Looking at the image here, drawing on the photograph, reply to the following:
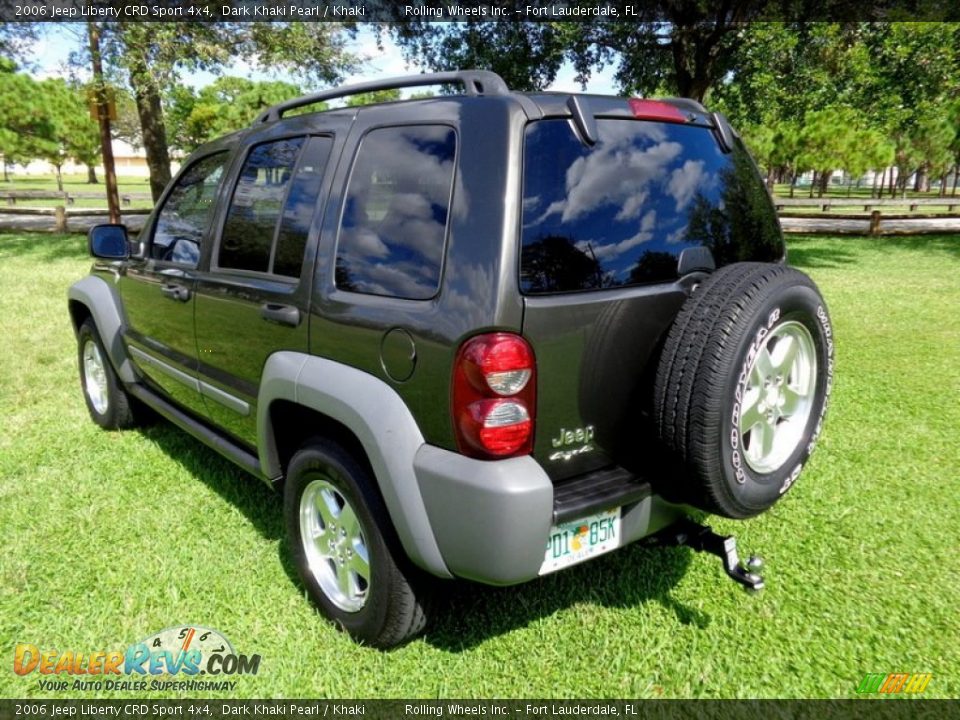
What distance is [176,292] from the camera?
338 cm

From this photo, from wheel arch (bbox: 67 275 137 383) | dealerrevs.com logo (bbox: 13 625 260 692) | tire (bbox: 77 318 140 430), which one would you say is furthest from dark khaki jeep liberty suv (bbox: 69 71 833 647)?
tire (bbox: 77 318 140 430)

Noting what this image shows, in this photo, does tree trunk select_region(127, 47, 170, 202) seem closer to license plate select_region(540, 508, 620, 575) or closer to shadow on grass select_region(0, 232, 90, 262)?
shadow on grass select_region(0, 232, 90, 262)

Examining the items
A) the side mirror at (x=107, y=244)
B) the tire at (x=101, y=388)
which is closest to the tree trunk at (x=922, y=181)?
the tire at (x=101, y=388)

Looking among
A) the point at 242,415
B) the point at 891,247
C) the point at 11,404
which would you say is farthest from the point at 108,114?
the point at 891,247

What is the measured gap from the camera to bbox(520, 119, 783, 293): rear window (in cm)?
209

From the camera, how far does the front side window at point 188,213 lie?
3.32 metres

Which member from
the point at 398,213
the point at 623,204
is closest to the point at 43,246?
the point at 398,213

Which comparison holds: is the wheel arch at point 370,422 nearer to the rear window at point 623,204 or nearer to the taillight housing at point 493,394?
the taillight housing at point 493,394

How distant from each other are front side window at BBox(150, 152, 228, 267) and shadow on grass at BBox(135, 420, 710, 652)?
144 cm

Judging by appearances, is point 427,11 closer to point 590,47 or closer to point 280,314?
point 590,47

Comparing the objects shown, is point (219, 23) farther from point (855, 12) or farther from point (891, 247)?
point (891, 247)

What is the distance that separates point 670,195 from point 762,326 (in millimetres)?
572

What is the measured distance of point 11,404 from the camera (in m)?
5.17

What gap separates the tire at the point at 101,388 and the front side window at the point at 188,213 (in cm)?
115
